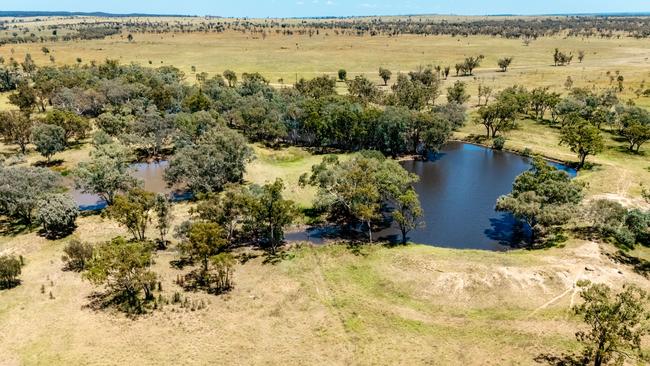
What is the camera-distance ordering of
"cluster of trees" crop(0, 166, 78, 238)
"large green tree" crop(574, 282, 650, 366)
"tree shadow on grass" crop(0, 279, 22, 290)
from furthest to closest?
"cluster of trees" crop(0, 166, 78, 238), "tree shadow on grass" crop(0, 279, 22, 290), "large green tree" crop(574, 282, 650, 366)

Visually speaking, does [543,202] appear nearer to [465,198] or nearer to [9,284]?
[465,198]

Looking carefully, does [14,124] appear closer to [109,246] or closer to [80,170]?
[80,170]

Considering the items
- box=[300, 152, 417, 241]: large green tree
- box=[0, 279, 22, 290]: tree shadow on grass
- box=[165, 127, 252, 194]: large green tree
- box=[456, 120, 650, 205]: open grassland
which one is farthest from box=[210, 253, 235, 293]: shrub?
box=[456, 120, 650, 205]: open grassland

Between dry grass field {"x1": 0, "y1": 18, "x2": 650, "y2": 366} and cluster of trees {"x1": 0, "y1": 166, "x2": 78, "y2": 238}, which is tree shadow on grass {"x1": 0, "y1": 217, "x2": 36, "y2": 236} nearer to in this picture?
cluster of trees {"x1": 0, "y1": 166, "x2": 78, "y2": 238}

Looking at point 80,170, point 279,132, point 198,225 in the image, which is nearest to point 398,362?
point 198,225

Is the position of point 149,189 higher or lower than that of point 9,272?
lower

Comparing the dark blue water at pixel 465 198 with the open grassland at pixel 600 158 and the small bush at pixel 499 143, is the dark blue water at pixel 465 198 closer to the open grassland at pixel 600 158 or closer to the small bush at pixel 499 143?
the small bush at pixel 499 143

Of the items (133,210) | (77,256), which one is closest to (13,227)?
(77,256)
